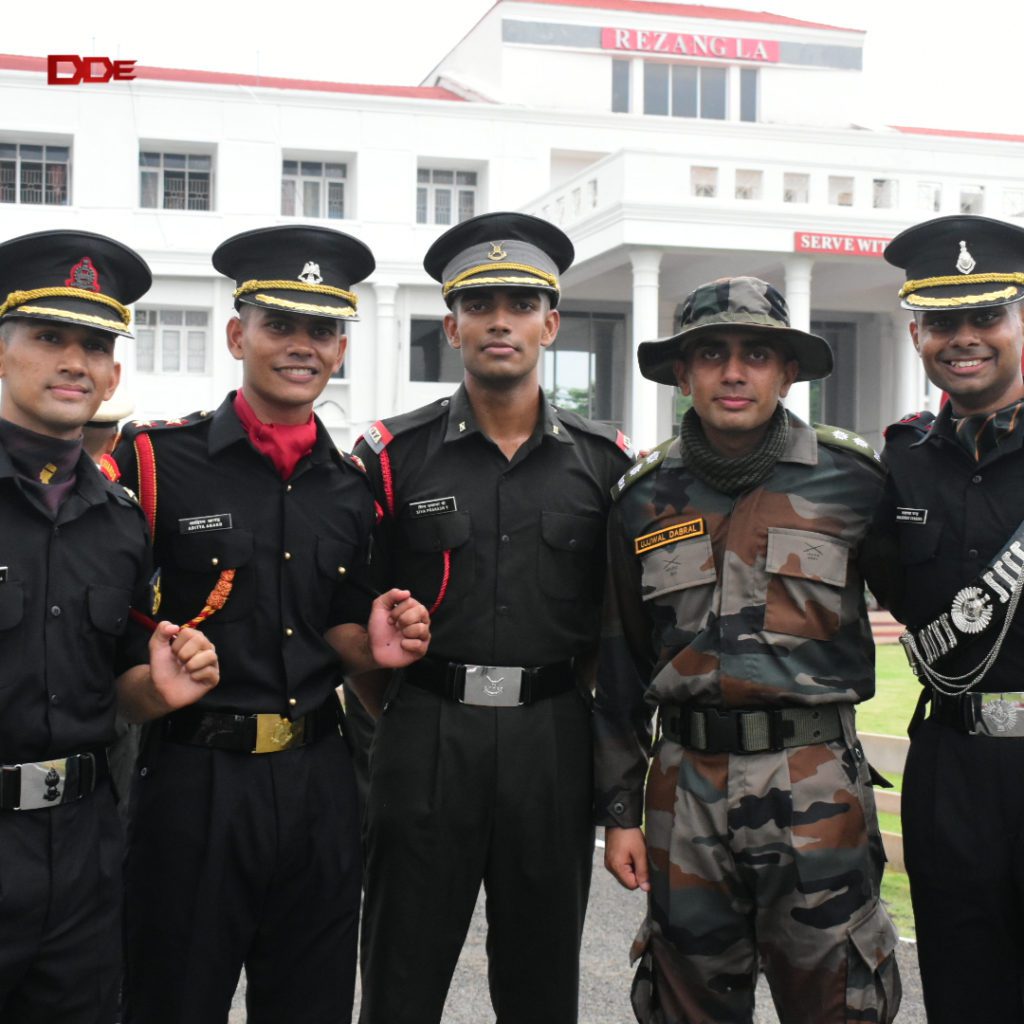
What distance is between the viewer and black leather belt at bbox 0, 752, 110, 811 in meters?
2.93

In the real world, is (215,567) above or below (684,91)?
below

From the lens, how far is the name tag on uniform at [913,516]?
11.3 ft

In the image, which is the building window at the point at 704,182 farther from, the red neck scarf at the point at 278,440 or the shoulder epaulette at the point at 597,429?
the red neck scarf at the point at 278,440

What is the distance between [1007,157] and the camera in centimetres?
2898

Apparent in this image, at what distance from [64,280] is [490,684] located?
5.22ft

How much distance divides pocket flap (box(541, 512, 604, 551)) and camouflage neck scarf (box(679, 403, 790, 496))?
1.41ft

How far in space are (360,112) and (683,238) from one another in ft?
36.5

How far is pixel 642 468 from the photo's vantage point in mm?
3756

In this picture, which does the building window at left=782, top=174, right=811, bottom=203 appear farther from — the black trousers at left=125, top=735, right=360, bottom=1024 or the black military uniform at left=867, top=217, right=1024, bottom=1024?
the black trousers at left=125, top=735, right=360, bottom=1024

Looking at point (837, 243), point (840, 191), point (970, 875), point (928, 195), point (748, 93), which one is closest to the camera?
point (970, 875)

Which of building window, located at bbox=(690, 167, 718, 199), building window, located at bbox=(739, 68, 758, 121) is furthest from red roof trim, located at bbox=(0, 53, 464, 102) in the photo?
building window, located at bbox=(690, 167, 718, 199)

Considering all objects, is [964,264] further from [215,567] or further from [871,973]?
[215,567]


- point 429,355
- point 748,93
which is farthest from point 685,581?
point 748,93

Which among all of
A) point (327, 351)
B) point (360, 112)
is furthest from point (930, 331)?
point (360, 112)
